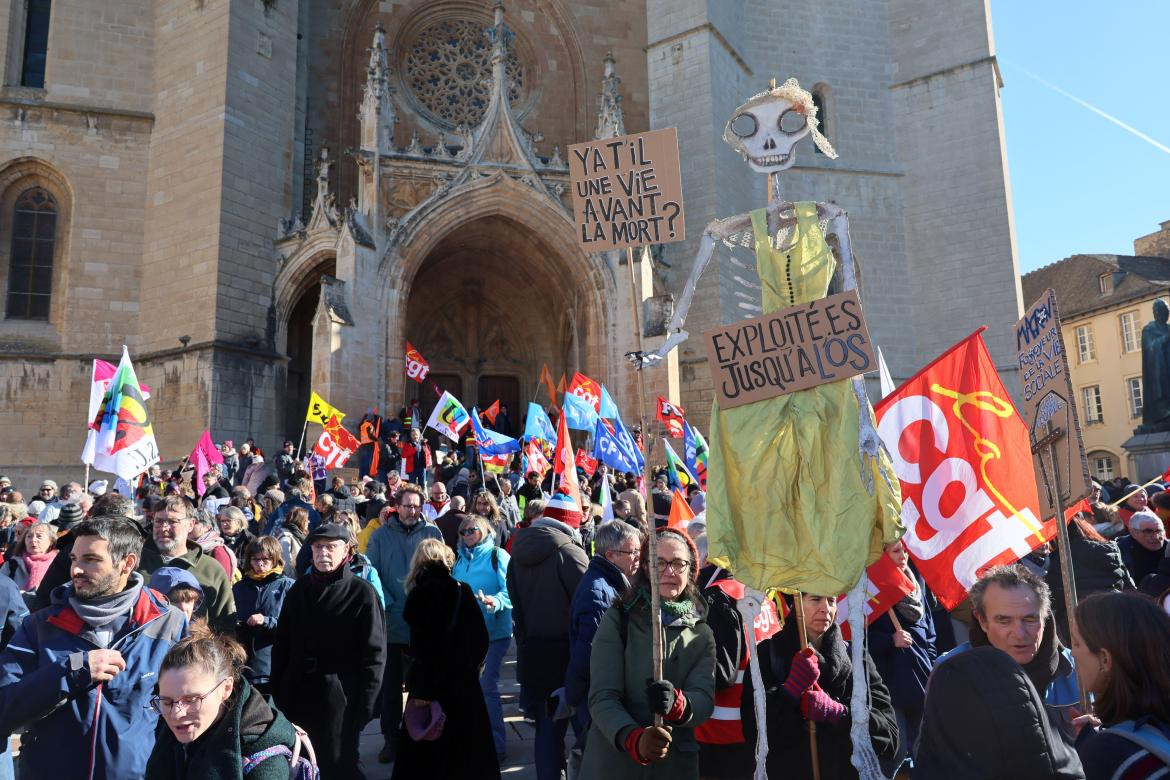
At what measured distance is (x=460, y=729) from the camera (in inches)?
150

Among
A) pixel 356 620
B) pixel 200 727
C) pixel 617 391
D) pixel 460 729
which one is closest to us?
pixel 200 727

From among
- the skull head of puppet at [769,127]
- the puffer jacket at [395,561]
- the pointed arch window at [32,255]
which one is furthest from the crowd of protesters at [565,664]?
the pointed arch window at [32,255]

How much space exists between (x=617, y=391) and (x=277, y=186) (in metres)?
8.08

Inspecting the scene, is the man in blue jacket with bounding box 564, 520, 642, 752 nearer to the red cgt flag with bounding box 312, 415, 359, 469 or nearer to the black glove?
the black glove

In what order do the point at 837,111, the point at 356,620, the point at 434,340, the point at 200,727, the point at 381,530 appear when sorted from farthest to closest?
the point at 837,111
the point at 434,340
the point at 381,530
the point at 356,620
the point at 200,727

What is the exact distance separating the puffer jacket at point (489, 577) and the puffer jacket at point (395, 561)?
0.86 feet

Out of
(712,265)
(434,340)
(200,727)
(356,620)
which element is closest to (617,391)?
(712,265)

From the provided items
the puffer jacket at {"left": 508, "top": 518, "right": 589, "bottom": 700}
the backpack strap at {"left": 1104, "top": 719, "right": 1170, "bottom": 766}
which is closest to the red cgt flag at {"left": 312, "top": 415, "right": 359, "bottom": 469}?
the puffer jacket at {"left": 508, "top": 518, "right": 589, "bottom": 700}

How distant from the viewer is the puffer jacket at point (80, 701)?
9.54 ft

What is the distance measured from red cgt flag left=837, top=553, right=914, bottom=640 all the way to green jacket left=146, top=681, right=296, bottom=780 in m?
2.46

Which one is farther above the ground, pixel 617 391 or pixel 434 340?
pixel 434 340

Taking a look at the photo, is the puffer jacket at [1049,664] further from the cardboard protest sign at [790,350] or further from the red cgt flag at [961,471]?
the cardboard protest sign at [790,350]

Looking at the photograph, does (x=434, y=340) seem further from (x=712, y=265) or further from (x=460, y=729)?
(x=460, y=729)

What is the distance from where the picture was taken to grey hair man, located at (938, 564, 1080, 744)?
260 centimetres
